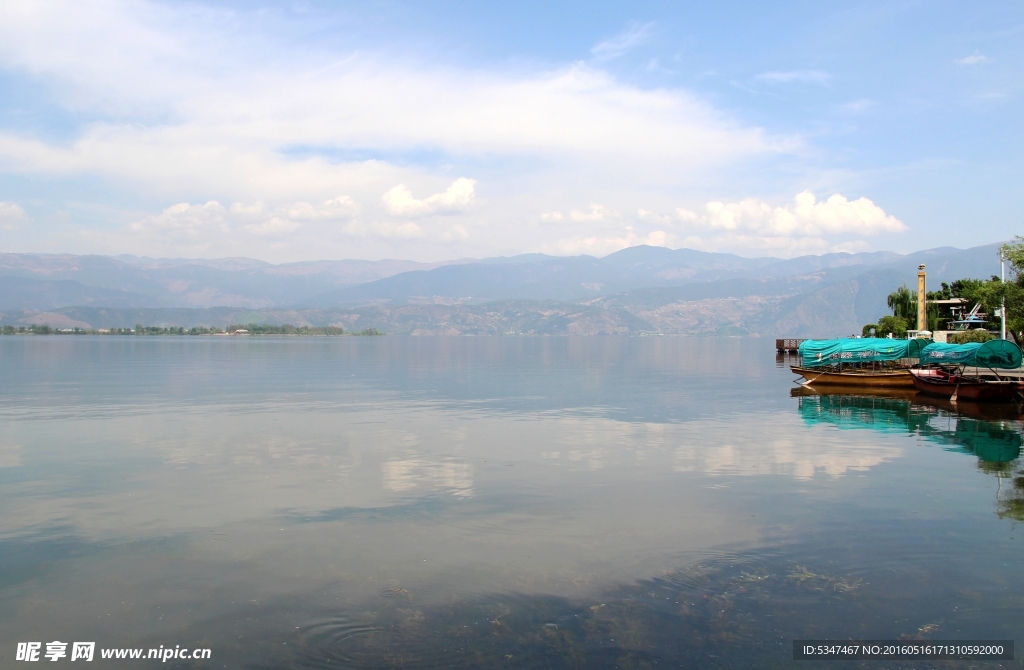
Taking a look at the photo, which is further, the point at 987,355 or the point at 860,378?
the point at 860,378

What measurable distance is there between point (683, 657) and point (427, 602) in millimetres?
4430

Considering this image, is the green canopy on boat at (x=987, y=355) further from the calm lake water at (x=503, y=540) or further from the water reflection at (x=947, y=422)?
the calm lake water at (x=503, y=540)

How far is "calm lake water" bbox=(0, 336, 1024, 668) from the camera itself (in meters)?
11.5

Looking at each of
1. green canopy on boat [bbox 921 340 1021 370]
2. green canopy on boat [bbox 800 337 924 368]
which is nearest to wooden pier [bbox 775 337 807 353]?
green canopy on boat [bbox 800 337 924 368]

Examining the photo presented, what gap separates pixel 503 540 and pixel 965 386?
134 ft

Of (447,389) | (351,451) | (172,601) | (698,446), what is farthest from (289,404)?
(172,601)

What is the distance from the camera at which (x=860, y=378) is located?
57281 mm

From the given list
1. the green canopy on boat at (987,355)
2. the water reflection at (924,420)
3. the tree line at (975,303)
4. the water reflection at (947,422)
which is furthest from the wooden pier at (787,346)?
the water reflection at (924,420)

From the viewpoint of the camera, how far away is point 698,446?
29953 millimetres

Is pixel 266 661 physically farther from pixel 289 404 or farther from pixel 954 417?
pixel 954 417

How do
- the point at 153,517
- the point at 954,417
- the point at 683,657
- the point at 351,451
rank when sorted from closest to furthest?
the point at 683,657
the point at 153,517
the point at 351,451
the point at 954,417

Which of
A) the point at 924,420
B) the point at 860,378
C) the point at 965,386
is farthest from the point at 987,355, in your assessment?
the point at 860,378

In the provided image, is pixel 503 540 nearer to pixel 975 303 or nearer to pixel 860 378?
pixel 860 378

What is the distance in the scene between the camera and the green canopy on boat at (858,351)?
2339 inches
